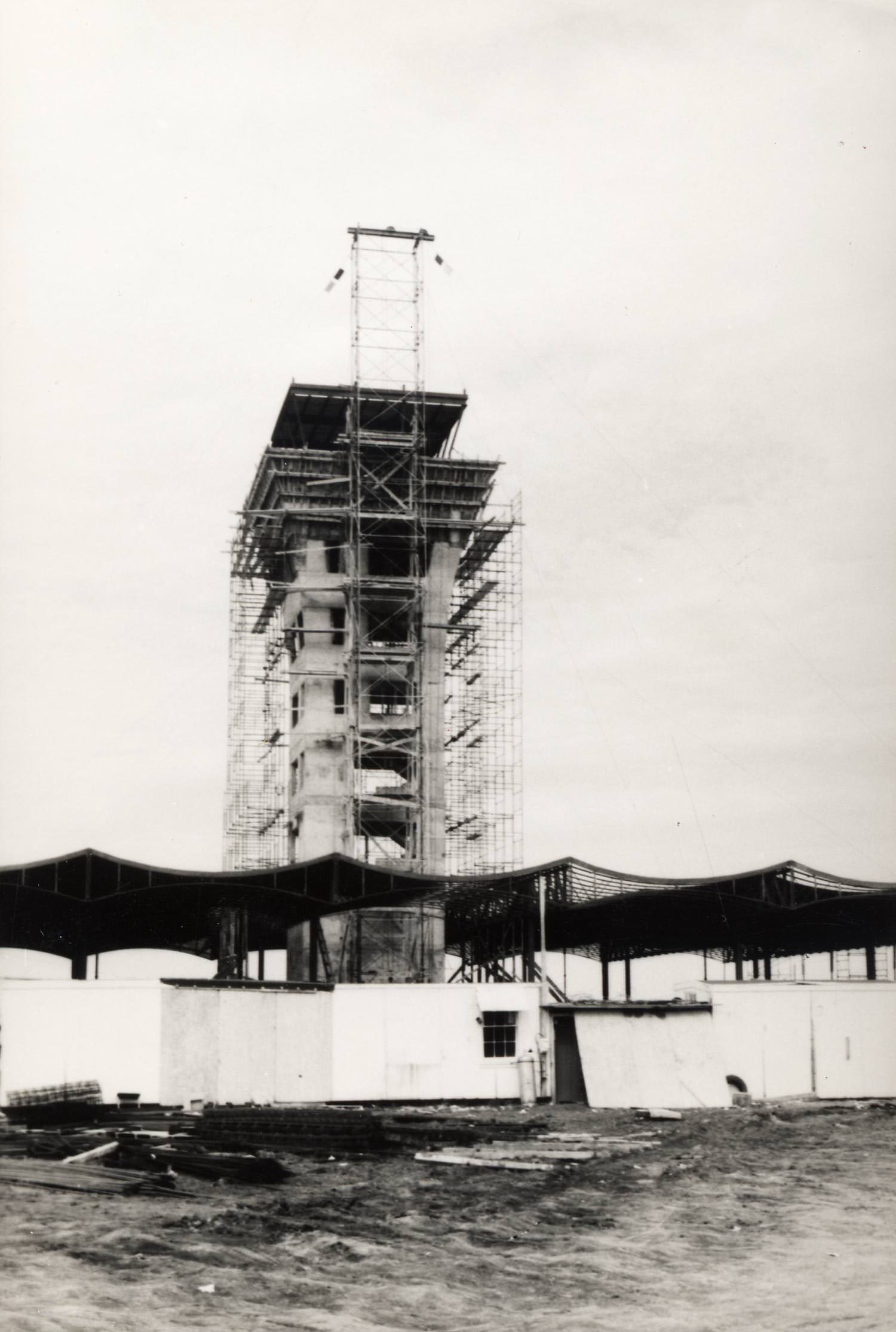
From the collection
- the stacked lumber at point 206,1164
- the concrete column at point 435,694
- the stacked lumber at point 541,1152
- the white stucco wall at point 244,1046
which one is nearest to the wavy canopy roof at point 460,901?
the white stucco wall at point 244,1046

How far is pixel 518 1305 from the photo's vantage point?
56.1 feet

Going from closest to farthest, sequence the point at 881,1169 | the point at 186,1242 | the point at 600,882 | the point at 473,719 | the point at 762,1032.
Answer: the point at 186,1242 → the point at 881,1169 → the point at 762,1032 → the point at 600,882 → the point at 473,719

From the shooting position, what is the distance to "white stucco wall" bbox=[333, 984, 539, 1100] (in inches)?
1444

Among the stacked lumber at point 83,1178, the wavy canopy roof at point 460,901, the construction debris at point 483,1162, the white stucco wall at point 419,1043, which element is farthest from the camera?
the wavy canopy roof at point 460,901

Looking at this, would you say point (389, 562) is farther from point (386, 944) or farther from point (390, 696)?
point (386, 944)

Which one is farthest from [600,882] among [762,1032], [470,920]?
[470,920]

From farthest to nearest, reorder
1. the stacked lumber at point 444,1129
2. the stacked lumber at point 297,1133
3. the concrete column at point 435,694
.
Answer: the concrete column at point 435,694
the stacked lumber at point 444,1129
the stacked lumber at point 297,1133

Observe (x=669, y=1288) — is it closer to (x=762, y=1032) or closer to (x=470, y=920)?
(x=762, y=1032)

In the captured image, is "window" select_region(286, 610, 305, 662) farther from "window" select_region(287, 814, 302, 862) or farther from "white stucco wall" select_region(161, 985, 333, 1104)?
"white stucco wall" select_region(161, 985, 333, 1104)

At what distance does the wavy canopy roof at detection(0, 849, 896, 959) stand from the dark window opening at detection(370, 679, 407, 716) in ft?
43.1

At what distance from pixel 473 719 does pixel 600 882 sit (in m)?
21.8

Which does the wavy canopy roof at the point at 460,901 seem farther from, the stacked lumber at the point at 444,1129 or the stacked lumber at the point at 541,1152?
the stacked lumber at the point at 541,1152

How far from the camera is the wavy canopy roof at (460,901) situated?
43.4 metres

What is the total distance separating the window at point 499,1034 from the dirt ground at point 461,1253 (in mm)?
11903
